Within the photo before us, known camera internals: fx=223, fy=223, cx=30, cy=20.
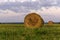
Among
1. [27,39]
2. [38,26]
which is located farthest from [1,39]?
[38,26]

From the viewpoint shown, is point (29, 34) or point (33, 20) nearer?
point (29, 34)

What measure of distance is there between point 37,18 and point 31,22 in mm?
923

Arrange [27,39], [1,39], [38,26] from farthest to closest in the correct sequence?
[38,26] < [1,39] < [27,39]

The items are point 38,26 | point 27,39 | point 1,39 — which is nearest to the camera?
point 27,39

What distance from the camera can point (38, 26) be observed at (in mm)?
22844

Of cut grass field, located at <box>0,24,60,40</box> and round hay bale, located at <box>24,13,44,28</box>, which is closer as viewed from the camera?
cut grass field, located at <box>0,24,60,40</box>

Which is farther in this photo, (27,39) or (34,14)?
(34,14)

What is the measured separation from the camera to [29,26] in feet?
75.7

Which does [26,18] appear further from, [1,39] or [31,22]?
[1,39]

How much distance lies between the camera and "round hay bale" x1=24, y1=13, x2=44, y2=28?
2286 centimetres

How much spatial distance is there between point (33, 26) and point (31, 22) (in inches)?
24.1

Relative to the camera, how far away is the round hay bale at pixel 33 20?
2286 cm

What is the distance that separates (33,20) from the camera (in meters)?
23.2

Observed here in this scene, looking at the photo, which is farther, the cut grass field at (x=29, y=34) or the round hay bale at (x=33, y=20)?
the round hay bale at (x=33, y=20)
